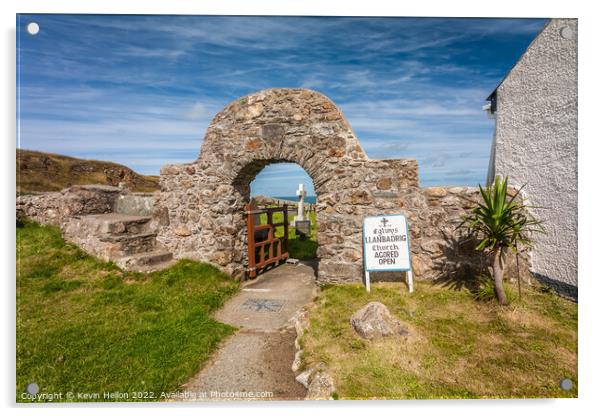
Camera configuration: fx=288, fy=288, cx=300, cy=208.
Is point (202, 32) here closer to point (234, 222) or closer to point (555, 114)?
point (234, 222)

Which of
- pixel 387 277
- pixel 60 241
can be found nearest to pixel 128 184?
pixel 60 241

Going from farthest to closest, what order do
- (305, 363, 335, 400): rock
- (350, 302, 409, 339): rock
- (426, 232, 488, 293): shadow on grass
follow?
(426, 232, 488, 293): shadow on grass < (350, 302, 409, 339): rock < (305, 363, 335, 400): rock

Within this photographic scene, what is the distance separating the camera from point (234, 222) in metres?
7.58

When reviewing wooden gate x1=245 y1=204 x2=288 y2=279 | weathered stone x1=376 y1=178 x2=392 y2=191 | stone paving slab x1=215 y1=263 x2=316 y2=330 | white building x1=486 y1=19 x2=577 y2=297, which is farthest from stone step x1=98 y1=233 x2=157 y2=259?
white building x1=486 y1=19 x2=577 y2=297

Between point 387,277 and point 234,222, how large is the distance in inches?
159

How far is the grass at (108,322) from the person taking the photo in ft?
11.7

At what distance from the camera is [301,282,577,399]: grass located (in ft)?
10.6

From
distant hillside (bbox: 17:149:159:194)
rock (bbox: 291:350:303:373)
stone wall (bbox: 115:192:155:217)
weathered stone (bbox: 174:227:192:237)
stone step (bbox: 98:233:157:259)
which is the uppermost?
distant hillside (bbox: 17:149:159:194)

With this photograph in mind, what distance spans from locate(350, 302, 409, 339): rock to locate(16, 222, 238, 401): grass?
2.19 m

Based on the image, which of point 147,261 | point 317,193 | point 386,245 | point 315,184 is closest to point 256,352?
point 386,245

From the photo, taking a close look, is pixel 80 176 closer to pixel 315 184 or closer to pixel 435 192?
pixel 315 184

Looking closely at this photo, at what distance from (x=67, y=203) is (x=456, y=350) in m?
10.2

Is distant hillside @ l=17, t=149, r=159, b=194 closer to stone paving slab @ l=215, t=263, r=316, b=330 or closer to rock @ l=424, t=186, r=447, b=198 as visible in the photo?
stone paving slab @ l=215, t=263, r=316, b=330

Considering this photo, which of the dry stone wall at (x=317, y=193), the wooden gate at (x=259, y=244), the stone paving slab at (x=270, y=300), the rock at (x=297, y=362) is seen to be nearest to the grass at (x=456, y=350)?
the rock at (x=297, y=362)
